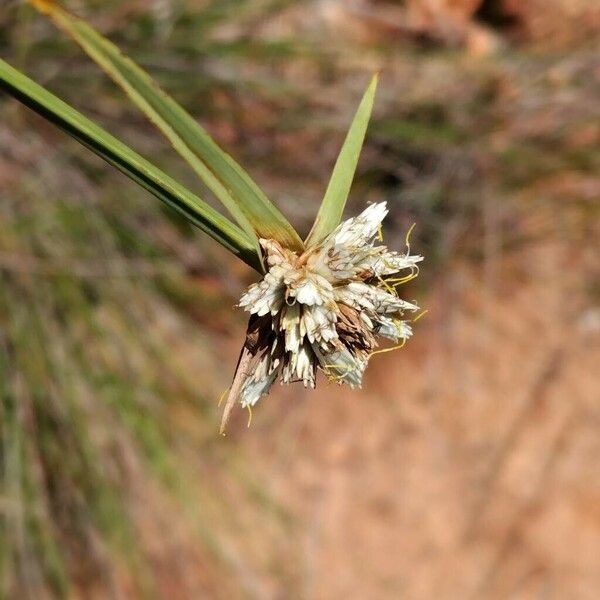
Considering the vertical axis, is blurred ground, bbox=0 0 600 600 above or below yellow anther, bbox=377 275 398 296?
above

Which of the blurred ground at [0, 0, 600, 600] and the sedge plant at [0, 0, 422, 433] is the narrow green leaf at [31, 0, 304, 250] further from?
the blurred ground at [0, 0, 600, 600]

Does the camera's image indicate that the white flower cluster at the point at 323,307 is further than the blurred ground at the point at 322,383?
No

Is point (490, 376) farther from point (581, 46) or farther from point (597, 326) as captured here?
point (581, 46)

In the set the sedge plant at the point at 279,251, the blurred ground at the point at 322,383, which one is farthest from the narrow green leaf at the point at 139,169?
the blurred ground at the point at 322,383

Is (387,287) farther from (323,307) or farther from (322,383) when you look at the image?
(322,383)

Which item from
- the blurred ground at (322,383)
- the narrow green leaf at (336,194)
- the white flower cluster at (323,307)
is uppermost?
the blurred ground at (322,383)

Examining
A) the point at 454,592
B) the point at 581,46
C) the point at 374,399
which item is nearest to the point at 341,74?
the point at 581,46

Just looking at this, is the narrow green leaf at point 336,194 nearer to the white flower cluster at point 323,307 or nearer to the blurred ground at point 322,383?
the white flower cluster at point 323,307

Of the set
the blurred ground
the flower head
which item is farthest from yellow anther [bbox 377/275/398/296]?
the blurred ground
